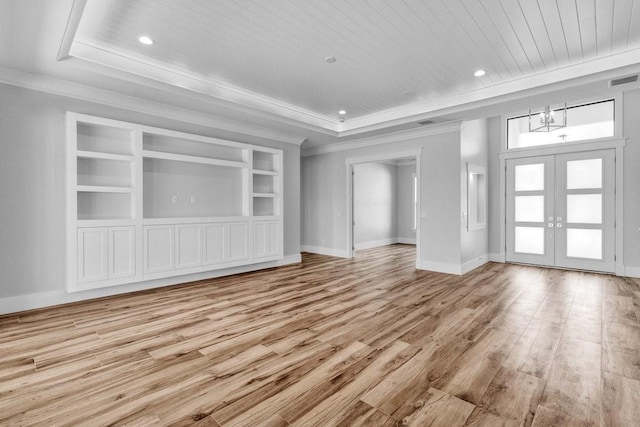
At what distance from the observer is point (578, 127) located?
5879 millimetres

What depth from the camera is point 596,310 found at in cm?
368

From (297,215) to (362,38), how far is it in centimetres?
419

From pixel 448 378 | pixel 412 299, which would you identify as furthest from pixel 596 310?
pixel 448 378

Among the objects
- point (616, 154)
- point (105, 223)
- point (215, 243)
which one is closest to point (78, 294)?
point (105, 223)

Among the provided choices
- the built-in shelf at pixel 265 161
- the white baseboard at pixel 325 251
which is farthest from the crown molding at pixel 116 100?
the white baseboard at pixel 325 251

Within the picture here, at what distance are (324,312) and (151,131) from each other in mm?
3593

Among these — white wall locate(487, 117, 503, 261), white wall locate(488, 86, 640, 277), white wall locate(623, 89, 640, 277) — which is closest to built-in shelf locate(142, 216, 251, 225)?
white wall locate(487, 117, 503, 261)

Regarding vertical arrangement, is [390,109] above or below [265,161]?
above

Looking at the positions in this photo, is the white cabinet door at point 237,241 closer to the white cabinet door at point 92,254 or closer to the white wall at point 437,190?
the white cabinet door at point 92,254

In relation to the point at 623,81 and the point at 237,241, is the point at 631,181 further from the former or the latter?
the point at 237,241

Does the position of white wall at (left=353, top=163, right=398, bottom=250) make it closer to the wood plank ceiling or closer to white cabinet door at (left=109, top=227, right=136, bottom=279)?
the wood plank ceiling

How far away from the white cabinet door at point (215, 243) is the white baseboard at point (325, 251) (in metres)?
3.03

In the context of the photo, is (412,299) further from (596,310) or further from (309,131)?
(309,131)

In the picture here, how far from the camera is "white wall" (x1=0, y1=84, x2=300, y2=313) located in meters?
3.58
